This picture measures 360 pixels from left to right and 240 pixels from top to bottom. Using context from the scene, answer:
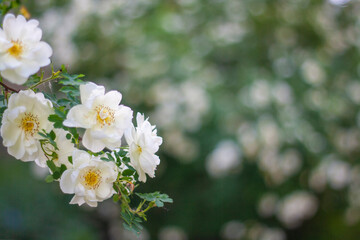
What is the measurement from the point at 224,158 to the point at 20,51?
89.3 inches

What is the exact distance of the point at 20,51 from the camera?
0.63 m

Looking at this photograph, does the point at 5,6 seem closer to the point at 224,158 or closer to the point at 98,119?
the point at 98,119

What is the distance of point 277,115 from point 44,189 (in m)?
2.07

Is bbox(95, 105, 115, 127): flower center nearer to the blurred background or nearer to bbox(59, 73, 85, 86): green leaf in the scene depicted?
bbox(59, 73, 85, 86): green leaf

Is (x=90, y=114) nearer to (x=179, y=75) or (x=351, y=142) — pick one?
(x=179, y=75)

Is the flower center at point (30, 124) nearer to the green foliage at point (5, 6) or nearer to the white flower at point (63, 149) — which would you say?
the white flower at point (63, 149)

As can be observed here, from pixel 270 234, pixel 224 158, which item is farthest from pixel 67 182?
pixel 270 234

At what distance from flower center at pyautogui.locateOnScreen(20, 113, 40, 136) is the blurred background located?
7.31 feet

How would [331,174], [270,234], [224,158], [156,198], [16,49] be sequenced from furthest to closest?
1. [270,234]
2. [331,174]
3. [224,158]
4. [156,198]
5. [16,49]

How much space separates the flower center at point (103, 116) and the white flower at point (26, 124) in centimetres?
7

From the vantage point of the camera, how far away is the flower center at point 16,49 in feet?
2.06

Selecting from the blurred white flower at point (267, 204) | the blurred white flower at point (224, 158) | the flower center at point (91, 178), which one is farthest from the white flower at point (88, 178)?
the blurred white flower at point (267, 204)

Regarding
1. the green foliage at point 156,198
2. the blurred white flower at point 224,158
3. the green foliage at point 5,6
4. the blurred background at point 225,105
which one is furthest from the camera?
the blurred background at point 225,105

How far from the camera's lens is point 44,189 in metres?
3.77
